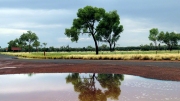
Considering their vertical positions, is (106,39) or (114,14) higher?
(114,14)

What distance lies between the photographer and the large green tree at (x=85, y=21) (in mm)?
61250

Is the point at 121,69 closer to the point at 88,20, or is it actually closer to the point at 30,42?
the point at 88,20

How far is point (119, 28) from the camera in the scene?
74125 mm

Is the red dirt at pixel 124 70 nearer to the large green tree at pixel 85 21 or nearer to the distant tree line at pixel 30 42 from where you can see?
the large green tree at pixel 85 21

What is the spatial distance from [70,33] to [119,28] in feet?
60.1

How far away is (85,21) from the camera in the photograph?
204ft

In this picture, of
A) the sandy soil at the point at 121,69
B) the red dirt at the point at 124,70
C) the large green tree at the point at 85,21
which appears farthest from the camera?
the large green tree at the point at 85,21

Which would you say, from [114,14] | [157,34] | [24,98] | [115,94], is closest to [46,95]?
[24,98]

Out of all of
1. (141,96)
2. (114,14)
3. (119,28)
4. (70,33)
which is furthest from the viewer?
(119,28)

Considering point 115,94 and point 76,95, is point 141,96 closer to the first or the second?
point 115,94

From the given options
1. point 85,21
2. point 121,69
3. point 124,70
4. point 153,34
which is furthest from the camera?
point 153,34

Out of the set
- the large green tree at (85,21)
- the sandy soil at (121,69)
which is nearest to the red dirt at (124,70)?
the sandy soil at (121,69)

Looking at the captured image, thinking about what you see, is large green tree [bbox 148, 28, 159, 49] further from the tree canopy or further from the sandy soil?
the sandy soil

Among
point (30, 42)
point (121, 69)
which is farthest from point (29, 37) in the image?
point (121, 69)
